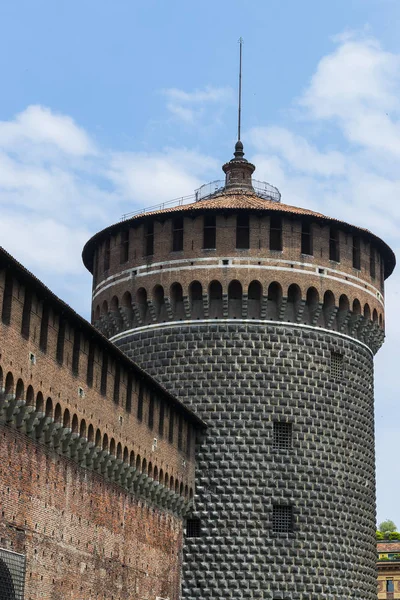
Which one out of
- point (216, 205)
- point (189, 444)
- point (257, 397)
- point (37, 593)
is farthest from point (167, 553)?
point (216, 205)

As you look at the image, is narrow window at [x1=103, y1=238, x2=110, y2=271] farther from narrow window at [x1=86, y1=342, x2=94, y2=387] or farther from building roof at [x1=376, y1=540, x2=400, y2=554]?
building roof at [x1=376, y1=540, x2=400, y2=554]

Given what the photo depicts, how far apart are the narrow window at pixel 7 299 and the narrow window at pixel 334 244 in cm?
1510

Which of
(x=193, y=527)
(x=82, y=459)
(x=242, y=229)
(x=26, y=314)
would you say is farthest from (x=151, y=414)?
(x=26, y=314)

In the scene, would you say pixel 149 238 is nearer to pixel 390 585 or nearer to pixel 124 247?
pixel 124 247

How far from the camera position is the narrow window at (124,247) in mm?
36500

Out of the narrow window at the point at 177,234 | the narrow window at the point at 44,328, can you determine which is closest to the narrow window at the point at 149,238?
the narrow window at the point at 177,234

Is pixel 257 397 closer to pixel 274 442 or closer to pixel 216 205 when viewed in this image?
pixel 274 442

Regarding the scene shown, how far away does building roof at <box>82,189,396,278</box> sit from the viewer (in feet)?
115

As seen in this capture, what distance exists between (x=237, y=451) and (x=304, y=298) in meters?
5.14

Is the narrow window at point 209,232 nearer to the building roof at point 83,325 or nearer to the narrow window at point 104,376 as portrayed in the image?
the building roof at point 83,325

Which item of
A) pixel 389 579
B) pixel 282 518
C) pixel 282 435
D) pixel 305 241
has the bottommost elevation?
pixel 282 518

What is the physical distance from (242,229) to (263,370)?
4.46m

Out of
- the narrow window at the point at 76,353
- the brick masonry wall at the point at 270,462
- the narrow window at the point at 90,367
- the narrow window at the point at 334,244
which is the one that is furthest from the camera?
the narrow window at the point at 334,244

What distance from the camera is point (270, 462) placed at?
109ft
